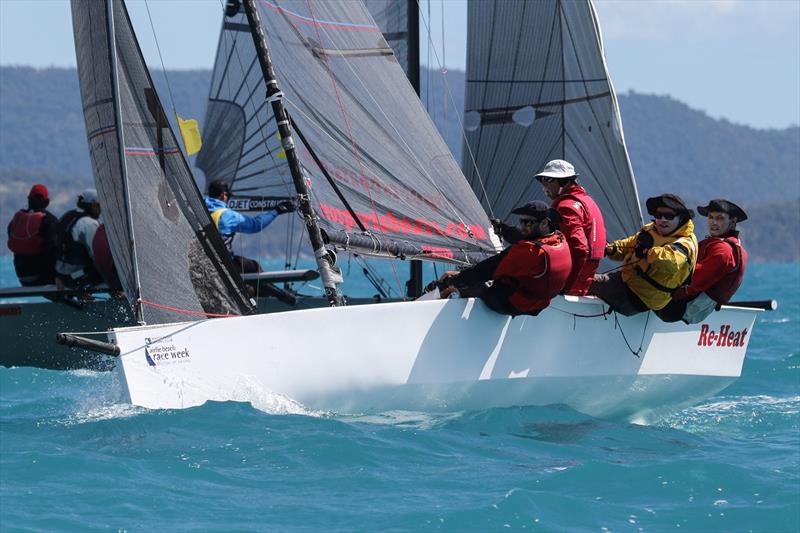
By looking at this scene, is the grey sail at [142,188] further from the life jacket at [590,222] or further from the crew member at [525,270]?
the life jacket at [590,222]

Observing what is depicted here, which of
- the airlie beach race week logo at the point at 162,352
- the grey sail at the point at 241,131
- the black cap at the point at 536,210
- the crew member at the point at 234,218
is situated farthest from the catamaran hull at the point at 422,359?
the grey sail at the point at 241,131

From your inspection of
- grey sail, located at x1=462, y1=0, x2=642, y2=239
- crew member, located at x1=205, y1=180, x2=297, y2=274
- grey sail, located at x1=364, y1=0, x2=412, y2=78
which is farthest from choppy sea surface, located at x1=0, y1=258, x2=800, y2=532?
grey sail, located at x1=364, y1=0, x2=412, y2=78

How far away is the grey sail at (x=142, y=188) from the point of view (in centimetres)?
686

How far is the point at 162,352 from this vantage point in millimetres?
6504

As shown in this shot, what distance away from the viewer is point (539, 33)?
10766mm

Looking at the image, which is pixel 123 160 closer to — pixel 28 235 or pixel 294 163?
pixel 294 163

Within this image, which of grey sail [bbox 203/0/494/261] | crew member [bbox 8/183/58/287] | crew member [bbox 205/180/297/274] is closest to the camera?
grey sail [bbox 203/0/494/261]

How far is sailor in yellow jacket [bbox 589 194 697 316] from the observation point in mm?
7242

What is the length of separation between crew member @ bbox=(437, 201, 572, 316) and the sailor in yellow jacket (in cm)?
56

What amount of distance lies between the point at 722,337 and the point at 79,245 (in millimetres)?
5106

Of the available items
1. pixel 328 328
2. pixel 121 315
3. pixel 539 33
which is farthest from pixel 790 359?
pixel 328 328

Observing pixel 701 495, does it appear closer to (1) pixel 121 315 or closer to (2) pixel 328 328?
(2) pixel 328 328

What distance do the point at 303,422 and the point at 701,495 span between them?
2.00 meters

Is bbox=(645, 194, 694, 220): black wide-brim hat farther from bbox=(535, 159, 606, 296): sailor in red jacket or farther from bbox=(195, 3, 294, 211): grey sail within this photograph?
bbox=(195, 3, 294, 211): grey sail
